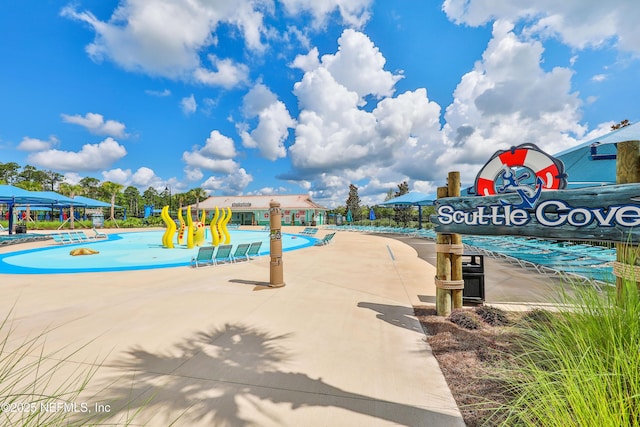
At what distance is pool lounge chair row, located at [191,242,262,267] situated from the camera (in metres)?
10.1

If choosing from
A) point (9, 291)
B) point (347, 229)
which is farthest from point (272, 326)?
point (347, 229)

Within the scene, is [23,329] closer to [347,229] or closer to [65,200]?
[65,200]


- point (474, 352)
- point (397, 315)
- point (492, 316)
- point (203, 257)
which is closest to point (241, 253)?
point (203, 257)

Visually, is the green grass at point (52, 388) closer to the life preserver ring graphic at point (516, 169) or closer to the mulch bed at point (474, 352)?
the mulch bed at point (474, 352)

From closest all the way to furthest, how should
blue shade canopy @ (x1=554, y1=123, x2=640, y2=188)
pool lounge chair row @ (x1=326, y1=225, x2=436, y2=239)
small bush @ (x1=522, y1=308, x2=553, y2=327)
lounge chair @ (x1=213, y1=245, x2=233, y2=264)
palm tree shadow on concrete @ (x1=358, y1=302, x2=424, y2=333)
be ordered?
small bush @ (x1=522, y1=308, x2=553, y2=327), palm tree shadow on concrete @ (x1=358, y1=302, x2=424, y2=333), blue shade canopy @ (x1=554, y1=123, x2=640, y2=188), lounge chair @ (x1=213, y1=245, x2=233, y2=264), pool lounge chair row @ (x1=326, y1=225, x2=436, y2=239)

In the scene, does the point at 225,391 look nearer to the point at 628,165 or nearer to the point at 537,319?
the point at 537,319

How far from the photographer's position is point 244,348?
3941mm

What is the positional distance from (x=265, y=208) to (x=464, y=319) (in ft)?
139

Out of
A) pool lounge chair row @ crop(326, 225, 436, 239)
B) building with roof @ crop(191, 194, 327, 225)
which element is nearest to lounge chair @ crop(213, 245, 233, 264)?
pool lounge chair row @ crop(326, 225, 436, 239)

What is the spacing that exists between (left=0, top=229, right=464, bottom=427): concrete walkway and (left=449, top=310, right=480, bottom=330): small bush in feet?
2.33

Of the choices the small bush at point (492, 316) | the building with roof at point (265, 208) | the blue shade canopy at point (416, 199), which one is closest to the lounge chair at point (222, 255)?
the small bush at point (492, 316)

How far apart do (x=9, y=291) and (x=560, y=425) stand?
1064cm

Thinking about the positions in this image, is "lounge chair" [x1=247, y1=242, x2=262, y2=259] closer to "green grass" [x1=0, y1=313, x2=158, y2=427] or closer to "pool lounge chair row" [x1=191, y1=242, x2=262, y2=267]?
"pool lounge chair row" [x1=191, y1=242, x2=262, y2=267]

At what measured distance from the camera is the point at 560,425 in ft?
5.37
